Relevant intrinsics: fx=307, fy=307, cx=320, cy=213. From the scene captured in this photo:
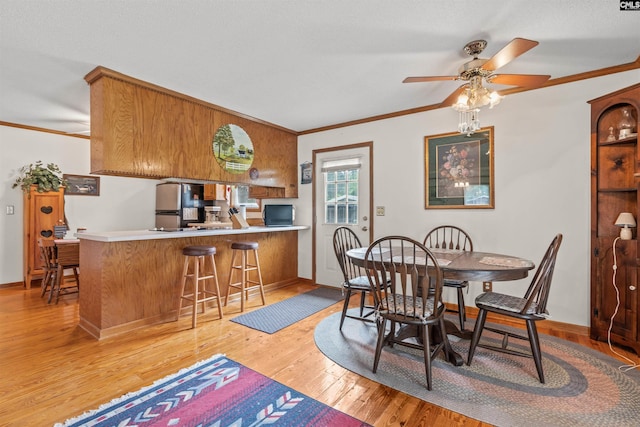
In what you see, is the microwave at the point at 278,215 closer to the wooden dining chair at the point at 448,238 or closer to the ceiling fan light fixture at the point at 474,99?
the wooden dining chair at the point at 448,238

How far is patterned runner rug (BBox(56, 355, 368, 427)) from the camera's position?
1.63m

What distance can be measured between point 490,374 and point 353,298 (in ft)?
6.52

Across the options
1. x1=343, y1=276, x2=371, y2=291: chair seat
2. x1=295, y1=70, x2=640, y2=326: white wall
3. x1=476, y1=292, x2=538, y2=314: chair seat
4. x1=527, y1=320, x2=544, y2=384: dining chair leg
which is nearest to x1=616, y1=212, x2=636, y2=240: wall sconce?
x1=295, y1=70, x2=640, y2=326: white wall

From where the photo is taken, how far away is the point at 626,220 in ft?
7.90

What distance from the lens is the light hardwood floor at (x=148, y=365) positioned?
1.72 meters

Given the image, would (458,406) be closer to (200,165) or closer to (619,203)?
(619,203)

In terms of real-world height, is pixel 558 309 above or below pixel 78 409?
above

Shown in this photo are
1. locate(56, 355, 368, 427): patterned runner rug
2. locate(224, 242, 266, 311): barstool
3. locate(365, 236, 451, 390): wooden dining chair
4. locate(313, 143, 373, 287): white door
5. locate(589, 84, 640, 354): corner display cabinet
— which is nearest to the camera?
locate(56, 355, 368, 427): patterned runner rug

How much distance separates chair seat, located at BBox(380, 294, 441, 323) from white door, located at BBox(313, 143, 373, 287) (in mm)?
1883

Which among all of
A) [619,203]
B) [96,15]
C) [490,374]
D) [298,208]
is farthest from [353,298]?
[96,15]

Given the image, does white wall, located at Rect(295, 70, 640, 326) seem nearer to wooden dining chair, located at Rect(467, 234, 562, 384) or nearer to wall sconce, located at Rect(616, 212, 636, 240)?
wall sconce, located at Rect(616, 212, 636, 240)

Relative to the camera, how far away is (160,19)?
6.50 feet

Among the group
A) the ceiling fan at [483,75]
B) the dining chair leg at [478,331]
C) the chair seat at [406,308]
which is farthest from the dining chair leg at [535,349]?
the ceiling fan at [483,75]

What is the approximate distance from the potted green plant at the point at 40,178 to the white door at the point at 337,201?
3688mm
